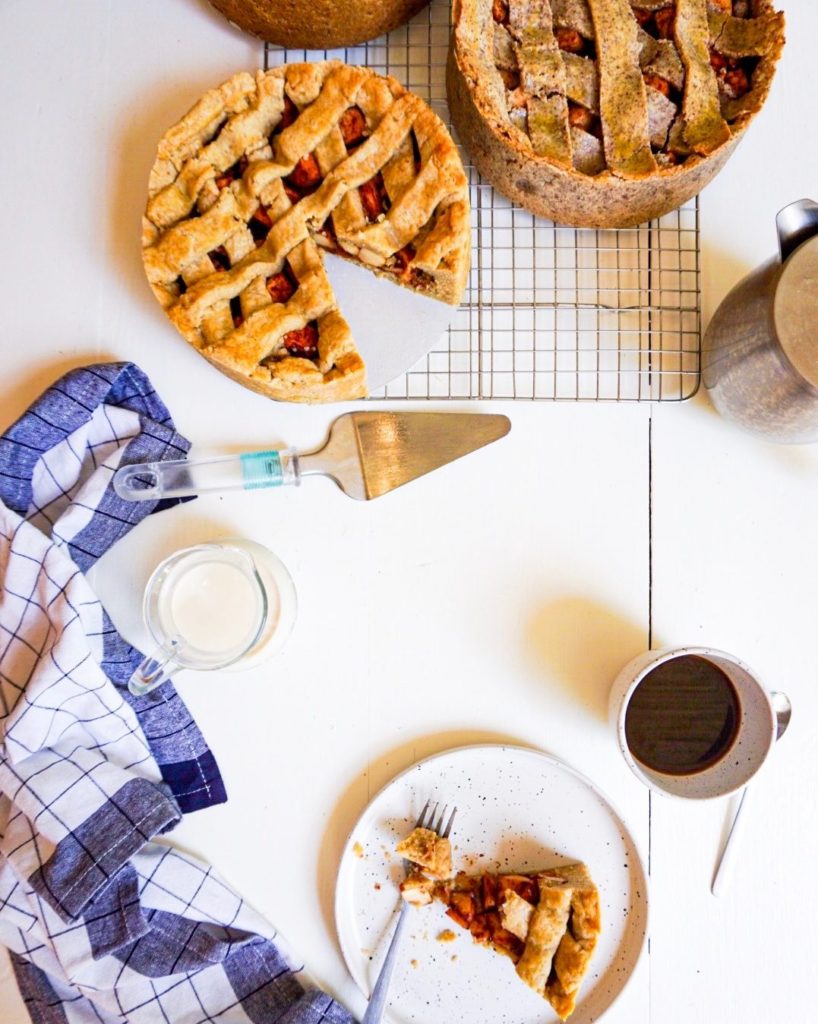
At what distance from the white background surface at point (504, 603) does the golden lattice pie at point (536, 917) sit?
4.3 inches

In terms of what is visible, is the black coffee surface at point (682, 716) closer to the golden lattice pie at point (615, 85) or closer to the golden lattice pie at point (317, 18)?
the golden lattice pie at point (615, 85)

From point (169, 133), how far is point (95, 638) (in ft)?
1.87

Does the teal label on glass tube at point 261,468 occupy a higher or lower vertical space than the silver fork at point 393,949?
higher

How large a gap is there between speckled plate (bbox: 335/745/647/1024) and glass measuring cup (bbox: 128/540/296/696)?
0.24m

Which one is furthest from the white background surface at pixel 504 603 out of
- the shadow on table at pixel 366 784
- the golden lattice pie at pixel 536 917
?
the golden lattice pie at pixel 536 917

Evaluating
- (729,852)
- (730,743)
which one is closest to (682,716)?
(730,743)

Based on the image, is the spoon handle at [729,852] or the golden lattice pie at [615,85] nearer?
the golden lattice pie at [615,85]

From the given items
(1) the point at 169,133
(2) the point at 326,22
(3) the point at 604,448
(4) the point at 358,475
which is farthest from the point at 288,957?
(2) the point at 326,22

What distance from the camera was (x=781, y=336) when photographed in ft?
2.88

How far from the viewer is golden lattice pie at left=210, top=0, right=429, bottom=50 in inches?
38.1

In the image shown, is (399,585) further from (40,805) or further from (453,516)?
(40,805)

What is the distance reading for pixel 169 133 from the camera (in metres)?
0.98

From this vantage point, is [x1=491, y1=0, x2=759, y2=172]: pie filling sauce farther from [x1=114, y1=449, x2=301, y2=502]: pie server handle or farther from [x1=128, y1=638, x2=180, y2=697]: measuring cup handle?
[x1=128, y1=638, x2=180, y2=697]: measuring cup handle

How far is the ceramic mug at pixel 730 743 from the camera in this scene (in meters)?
0.95
